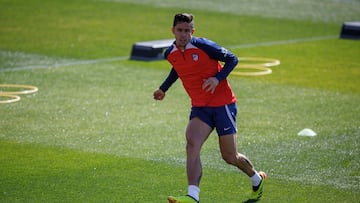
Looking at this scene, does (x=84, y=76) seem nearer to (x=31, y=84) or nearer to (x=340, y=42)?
(x=31, y=84)

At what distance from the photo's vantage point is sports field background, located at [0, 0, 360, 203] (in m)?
10.6

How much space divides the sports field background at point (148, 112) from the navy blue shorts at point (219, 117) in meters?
0.85

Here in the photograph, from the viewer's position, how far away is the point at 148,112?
1491 centimetres

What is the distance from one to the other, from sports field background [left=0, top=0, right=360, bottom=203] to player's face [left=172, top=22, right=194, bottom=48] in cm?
184

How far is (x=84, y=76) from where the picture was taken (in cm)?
1800

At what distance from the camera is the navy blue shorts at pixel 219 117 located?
9.66 metres

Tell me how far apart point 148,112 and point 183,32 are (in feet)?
18.1

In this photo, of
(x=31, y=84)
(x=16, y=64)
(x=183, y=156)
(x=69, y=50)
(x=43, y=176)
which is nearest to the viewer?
(x=43, y=176)

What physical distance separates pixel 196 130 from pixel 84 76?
872 centimetres

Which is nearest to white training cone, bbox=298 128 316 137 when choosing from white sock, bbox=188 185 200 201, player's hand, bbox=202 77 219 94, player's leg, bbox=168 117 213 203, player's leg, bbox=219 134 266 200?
player's leg, bbox=219 134 266 200

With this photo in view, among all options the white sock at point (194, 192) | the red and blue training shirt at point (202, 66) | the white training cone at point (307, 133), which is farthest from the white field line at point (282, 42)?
the white sock at point (194, 192)

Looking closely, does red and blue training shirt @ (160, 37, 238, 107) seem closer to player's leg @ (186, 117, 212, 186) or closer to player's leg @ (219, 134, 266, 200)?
player's leg @ (186, 117, 212, 186)

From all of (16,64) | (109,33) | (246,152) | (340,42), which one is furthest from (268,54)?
(246,152)

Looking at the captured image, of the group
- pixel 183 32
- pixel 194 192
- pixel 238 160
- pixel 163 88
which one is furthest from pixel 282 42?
pixel 194 192
